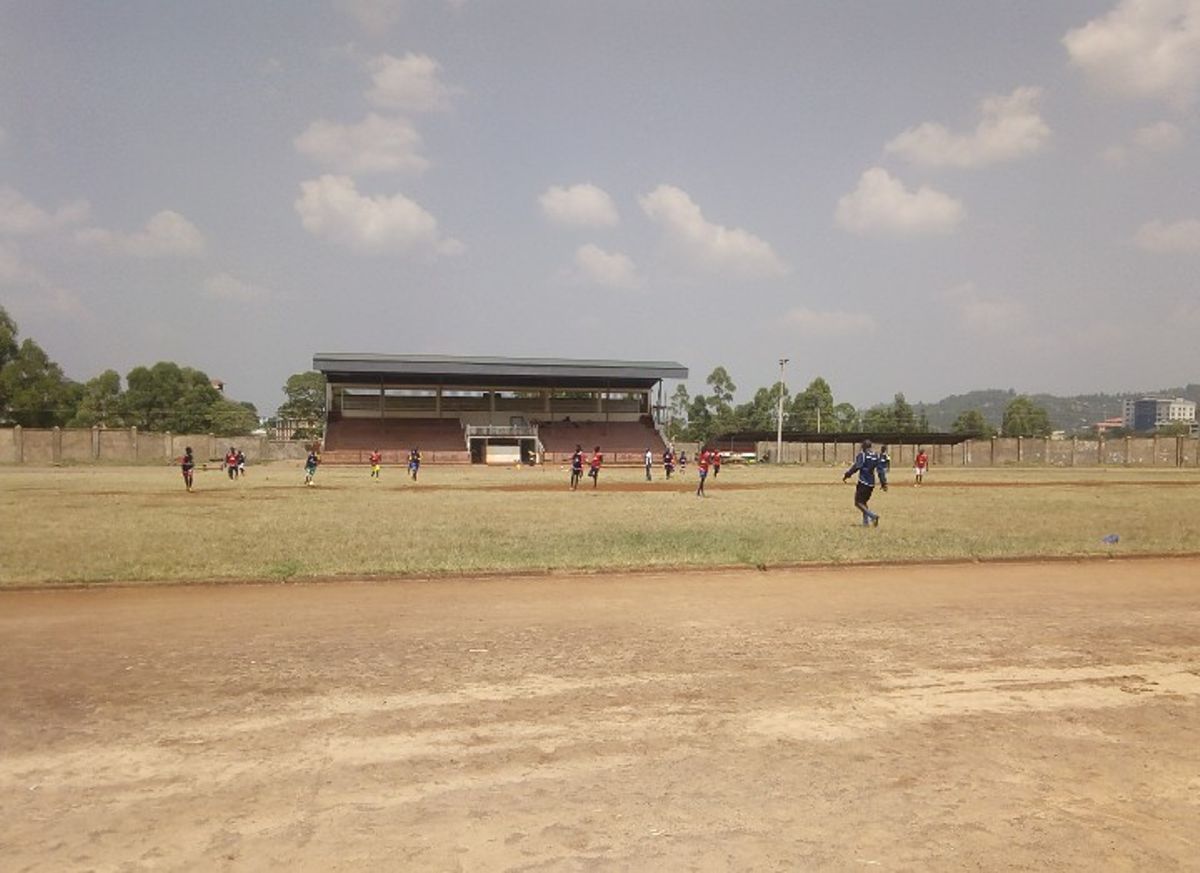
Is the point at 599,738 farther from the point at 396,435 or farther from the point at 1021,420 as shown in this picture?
the point at 1021,420

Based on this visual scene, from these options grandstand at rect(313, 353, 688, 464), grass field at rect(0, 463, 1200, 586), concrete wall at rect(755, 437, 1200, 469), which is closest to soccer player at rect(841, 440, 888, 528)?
grass field at rect(0, 463, 1200, 586)

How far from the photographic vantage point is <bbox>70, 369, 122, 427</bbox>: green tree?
3641 inches

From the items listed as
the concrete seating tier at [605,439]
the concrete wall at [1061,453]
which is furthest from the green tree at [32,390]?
the concrete wall at [1061,453]

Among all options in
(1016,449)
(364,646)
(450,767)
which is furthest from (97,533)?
(1016,449)

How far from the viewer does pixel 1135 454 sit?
249ft

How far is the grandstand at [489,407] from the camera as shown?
72.5 meters

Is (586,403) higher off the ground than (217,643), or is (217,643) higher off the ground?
(586,403)

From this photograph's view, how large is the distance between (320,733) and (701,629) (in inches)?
176

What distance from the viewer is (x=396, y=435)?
7338cm

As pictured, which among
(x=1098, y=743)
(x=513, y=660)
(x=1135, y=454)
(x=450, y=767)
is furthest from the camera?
(x=1135, y=454)

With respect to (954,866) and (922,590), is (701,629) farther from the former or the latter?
(954,866)

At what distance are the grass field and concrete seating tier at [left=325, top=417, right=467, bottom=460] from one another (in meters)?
38.9

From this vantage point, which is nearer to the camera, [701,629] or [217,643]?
[217,643]

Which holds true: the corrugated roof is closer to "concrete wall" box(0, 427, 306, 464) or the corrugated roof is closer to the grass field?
"concrete wall" box(0, 427, 306, 464)
